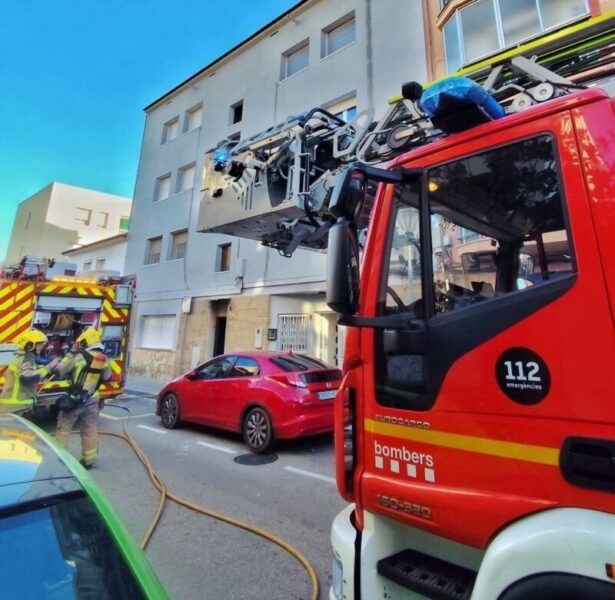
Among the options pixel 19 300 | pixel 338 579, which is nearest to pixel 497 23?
pixel 338 579

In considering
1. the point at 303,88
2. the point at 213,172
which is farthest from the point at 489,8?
the point at 213,172

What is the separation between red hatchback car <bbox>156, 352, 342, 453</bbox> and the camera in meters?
5.74

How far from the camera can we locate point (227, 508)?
13.3ft

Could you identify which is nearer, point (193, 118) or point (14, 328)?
point (14, 328)

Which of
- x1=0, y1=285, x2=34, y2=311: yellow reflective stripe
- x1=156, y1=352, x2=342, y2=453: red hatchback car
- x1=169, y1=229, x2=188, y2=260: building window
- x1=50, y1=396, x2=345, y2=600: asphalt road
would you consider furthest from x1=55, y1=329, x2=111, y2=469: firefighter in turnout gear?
x1=169, y1=229, x2=188, y2=260: building window

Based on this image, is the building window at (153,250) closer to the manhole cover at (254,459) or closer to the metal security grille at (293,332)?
the metal security grille at (293,332)

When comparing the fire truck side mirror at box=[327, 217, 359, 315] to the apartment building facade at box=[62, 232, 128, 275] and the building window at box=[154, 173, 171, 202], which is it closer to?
the building window at box=[154, 173, 171, 202]

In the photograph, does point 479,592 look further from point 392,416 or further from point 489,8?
point 489,8

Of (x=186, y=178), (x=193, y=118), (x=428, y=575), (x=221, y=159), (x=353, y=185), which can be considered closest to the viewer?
(x=428, y=575)

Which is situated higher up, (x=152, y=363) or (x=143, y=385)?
(x=152, y=363)

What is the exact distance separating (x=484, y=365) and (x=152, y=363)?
17.0m

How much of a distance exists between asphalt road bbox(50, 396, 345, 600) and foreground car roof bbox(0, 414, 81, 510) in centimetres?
166

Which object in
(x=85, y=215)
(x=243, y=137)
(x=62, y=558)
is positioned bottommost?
(x=62, y=558)

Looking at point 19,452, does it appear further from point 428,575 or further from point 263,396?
point 263,396
